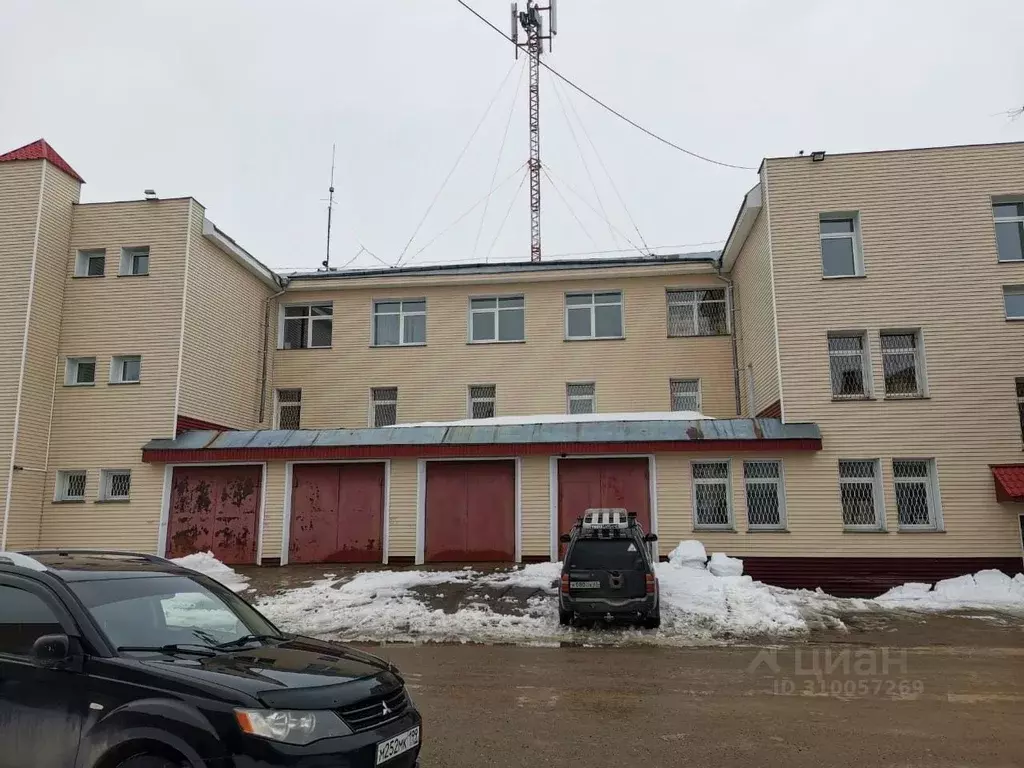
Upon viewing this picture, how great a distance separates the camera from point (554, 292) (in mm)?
22750

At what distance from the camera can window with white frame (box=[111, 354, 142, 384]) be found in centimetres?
1897

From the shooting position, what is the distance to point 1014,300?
1683 centimetres

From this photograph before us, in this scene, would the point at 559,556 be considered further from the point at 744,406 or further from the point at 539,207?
the point at 539,207

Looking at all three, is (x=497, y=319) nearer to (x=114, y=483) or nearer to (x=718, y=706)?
(x=114, y=483)

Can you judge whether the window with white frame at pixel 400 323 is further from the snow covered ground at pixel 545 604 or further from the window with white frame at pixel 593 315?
the snow covered ground at pixel 545 604

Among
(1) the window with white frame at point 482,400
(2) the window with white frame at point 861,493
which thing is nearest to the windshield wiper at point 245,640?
(2) the window with white frame at point 861,493

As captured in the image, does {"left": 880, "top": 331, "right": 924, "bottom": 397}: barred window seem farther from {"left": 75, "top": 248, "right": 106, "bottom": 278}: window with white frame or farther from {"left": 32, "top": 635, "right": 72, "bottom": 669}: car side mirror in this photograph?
{"left": 75, "top": 248, "right": 106, "bottom": 278}: window with white frame

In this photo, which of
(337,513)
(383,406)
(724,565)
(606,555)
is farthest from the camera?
(383,406)

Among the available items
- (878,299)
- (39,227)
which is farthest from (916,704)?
(39,227)

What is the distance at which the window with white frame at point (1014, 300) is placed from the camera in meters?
16.8

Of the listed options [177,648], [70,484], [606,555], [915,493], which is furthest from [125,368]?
[915,493]

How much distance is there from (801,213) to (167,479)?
57.5 ft

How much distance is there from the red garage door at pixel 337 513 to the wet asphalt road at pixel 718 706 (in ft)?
26.1

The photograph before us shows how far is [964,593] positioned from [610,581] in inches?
345
